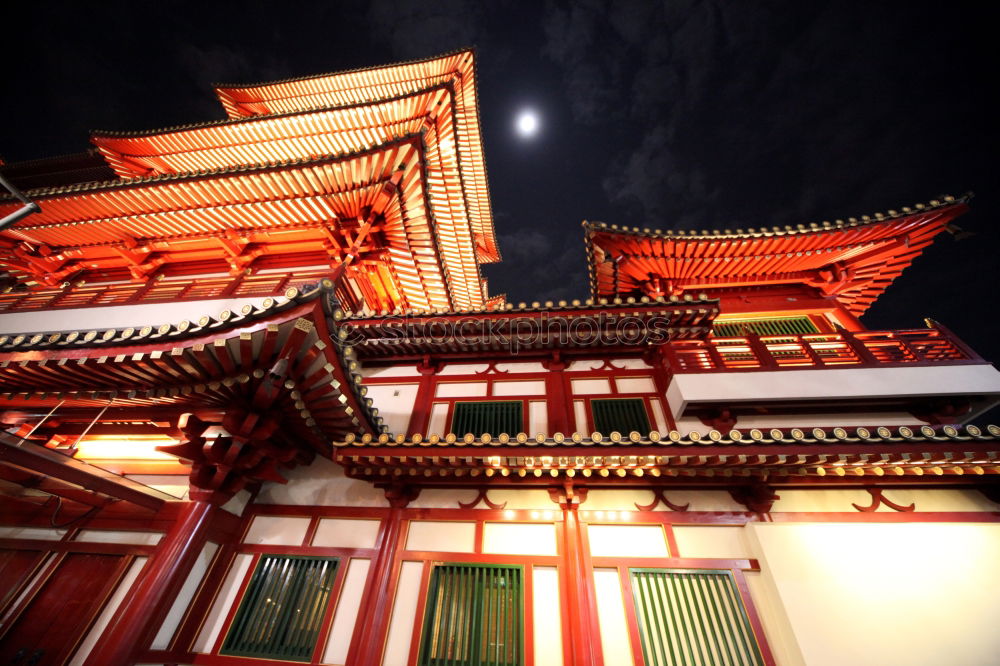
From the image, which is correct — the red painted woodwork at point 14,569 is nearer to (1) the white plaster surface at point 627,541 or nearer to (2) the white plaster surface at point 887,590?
(1) the white plaster surface at point 627,541

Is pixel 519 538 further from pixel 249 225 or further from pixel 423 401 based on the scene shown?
pixel 249 225

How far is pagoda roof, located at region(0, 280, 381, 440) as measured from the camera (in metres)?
4.30

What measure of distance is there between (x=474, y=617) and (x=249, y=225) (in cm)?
918

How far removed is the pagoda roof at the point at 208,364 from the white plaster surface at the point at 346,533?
71.0 inches

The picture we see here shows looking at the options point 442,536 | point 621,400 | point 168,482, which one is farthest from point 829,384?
point 168,482

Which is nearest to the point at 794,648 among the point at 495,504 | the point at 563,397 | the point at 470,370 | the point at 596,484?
the point at 596,484

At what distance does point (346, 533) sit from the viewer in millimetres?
6035

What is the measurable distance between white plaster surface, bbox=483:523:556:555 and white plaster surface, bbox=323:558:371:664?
1.86 m

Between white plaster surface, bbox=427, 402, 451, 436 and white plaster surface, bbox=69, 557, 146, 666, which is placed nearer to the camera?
white plaster surface, bbox=69, 557, 146, 666

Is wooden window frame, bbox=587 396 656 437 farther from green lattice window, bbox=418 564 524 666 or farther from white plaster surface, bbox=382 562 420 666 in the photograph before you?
white plaster surface, bbox=382 562 420 666

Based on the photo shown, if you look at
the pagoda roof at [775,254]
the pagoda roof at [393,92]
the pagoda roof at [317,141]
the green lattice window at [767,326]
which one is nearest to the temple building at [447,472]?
the pagoda roof at [775,254]

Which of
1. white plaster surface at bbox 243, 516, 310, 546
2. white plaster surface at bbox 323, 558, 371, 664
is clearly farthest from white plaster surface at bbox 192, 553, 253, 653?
white plaster surface at bbox 323, 558, 371, 664

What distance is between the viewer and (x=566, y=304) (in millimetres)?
7766

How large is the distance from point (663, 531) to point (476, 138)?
12066 mm
